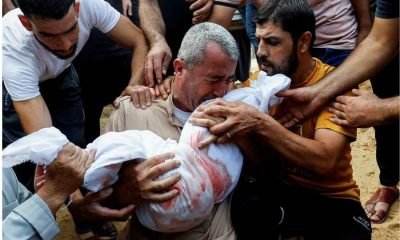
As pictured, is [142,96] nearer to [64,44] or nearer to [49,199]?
[64,44]

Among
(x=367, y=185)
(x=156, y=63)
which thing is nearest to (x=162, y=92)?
(x=156, y=63)

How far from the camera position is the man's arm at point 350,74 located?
257cm

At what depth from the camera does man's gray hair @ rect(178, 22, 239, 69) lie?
2.50m

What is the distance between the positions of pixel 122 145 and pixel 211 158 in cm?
38

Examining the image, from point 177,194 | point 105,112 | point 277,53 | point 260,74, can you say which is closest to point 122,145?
point 177,194

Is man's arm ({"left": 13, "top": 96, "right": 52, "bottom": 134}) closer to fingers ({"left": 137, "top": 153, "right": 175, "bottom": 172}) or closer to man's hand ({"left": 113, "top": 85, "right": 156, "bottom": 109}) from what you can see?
man's hand ({"left": 113, "top": 85, "right": 156, "bottom": 109})

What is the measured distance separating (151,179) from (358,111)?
3.08ft

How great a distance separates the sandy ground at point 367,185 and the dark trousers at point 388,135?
257mm

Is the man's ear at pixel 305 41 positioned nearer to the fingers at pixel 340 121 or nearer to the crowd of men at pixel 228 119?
the crowd of men at pixel 228 119

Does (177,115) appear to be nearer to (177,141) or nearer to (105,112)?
(177,141)

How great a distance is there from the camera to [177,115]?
265cm

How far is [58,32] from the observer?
2.73 metres

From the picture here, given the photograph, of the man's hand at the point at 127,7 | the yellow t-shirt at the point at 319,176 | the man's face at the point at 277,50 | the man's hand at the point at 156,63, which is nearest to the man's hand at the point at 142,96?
the man's hand at the point at 156,63

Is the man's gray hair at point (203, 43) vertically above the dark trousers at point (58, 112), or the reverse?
the man's gray hair at point (203, 43)
